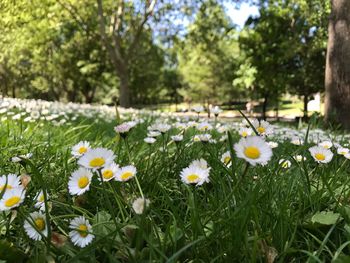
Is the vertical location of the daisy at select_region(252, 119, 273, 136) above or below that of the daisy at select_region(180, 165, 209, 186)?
above

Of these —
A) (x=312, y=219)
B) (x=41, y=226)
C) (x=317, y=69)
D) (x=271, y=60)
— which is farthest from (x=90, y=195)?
(x=317, y=69)

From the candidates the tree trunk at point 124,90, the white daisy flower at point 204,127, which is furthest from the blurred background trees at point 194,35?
the white daisy flower at point 204,127

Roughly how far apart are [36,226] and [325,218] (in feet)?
3.60

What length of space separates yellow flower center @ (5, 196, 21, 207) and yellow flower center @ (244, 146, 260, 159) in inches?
28.0

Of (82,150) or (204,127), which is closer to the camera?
(82,150)

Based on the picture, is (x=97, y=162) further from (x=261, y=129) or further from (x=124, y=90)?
(x=124, y=90)

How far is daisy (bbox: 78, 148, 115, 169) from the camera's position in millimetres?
1260

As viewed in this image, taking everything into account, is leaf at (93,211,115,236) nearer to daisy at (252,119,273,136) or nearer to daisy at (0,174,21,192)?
daisy at (0,174,21,192)

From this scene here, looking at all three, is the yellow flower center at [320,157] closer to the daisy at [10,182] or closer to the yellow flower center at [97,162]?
the yellow flower center at [97,162]

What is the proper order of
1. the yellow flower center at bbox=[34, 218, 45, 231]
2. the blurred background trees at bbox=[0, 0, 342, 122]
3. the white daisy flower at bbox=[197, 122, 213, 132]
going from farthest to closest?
the blurred background trees at bbox=[0, 0, 342, 122] → the white daisy flower at bbox=[197, 122, 213, 132] → the yellow flower center at bbox=[34, 218, 45, 231]

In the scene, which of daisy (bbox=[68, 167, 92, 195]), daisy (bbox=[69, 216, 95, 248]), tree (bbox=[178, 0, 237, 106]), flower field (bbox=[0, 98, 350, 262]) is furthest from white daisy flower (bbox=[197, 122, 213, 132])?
tree (bbox=[178, 0, 237, 106])

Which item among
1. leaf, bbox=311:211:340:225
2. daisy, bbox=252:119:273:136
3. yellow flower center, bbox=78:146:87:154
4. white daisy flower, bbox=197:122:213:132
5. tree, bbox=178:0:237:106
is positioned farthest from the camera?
tree, bbox=178:0:237:106

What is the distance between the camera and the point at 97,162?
4.19ft

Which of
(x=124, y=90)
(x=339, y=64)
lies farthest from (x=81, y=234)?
(x=124, y=90)
